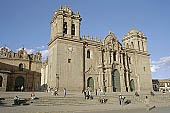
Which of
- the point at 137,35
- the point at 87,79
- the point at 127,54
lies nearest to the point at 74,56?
the point at 87,79

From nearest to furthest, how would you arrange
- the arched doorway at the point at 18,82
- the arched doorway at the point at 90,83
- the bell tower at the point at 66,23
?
the bell tower at the point at 66,23
the arched doorway at the point at 90,83
the arched doorway at the point at 18,82

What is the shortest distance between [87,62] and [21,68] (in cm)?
1942

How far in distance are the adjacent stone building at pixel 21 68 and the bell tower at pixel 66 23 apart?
12.9m

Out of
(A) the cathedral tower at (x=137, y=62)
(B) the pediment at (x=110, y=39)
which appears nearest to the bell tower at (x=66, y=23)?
(B) the pediment at (x=110, y=39)

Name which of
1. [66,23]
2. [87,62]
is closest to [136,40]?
[87,62]

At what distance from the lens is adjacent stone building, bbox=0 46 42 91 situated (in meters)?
39.7

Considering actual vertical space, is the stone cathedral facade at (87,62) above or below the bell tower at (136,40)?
below

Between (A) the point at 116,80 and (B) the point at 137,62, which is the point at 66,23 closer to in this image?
(A) the point at 116,80

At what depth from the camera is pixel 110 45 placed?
36.9 meters

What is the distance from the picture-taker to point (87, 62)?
1286 inches

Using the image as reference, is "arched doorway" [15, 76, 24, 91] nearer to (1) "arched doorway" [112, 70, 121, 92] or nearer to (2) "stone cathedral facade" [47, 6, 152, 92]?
(2) "stone cathedral facade" [47, 6, 152, 92]

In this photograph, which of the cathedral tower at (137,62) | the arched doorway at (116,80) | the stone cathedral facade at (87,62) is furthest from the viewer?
the cathedral tower at (137,62)

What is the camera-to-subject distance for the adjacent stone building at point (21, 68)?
130 feet

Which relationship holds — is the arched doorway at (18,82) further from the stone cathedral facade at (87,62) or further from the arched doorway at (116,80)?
the arched doorway at (116,80)
